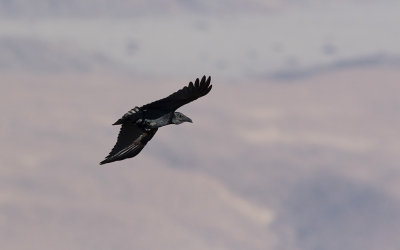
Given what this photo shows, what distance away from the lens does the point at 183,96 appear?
207 feet

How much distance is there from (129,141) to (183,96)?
16.3 ft

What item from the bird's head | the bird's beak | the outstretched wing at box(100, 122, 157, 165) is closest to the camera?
the bird's head

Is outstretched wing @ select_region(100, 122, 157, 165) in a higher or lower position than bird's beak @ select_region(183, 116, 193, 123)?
lower

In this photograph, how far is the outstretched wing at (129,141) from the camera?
65.9 metres

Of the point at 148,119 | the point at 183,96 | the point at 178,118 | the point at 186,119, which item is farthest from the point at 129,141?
the point at 183,96

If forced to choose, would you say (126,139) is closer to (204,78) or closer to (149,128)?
(149,128)

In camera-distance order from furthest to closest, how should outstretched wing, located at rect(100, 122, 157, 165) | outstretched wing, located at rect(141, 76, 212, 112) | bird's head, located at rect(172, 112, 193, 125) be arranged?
outstretched wing, located at rect(100, 122, 157, 165)
bird's head, located at rect(172, 112, 193, 125)
outstretched wing, located at rect(141, 76, 212, 112)

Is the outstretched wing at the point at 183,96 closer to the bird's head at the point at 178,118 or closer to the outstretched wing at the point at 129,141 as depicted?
the bird's head at the point at 178,118

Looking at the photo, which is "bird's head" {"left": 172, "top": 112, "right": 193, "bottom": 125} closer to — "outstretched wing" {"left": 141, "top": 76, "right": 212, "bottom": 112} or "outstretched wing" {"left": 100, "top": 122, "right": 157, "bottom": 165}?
"outstretched wing" {"left": 141, "top": 76, "right": 212, "bottom": 112}

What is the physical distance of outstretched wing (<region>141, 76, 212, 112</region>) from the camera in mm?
62312

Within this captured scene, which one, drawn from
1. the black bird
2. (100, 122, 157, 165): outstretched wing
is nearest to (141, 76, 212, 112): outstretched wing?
the black bird

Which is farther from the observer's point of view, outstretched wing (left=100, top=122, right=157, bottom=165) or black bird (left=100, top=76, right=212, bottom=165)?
outstretched wing (left=100, top=122, right=157, bottom=165)

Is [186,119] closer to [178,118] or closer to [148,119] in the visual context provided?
[178,118]

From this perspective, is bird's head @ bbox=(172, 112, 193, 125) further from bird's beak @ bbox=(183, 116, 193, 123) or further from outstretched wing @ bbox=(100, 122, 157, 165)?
outstretched wing @ bbox=(100, 122, 157, 165)
